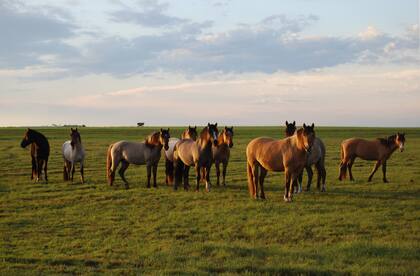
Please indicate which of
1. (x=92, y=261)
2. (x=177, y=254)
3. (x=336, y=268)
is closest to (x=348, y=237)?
(x=336, y=268)

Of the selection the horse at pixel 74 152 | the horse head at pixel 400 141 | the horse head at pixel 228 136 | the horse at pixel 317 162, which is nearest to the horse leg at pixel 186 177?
the horse head at pixel 228 136

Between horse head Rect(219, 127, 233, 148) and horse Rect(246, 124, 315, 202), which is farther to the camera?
horse head Rect(219, 127, 233, 148)

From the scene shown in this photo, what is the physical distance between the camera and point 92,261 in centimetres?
792

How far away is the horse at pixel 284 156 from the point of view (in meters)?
12.6

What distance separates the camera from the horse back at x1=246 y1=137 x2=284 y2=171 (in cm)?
1329

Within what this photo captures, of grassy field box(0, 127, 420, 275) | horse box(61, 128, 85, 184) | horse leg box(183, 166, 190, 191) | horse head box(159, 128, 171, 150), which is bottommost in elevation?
grassy field box(0, 127, 420, 275)

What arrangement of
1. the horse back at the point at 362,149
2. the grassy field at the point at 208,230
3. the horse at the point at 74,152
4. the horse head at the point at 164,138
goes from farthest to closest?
the horse back at the point at 362,149 < the horse at the point at 74,152 < the horse head at the point at 164,138 < the grassy field at the point at 208,230

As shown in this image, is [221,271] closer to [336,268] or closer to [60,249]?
[336,268]

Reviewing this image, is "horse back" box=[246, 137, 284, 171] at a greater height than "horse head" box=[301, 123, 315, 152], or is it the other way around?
"horse head" box=[301, 123, 315, 152]

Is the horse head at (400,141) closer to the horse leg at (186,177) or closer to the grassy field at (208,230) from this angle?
the grassy field at (208,230)

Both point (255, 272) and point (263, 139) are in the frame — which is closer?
point (255, 272)

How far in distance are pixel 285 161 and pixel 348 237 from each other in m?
4.03

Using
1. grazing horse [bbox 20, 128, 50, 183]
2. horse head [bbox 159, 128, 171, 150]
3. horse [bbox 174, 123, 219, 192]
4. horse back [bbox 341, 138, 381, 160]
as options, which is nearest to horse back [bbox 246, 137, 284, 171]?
horse [bbox 174, 123, 219, 192]

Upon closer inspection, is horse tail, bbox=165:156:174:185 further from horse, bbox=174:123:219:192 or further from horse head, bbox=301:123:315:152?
horse head, bbox=301:123:315:152
